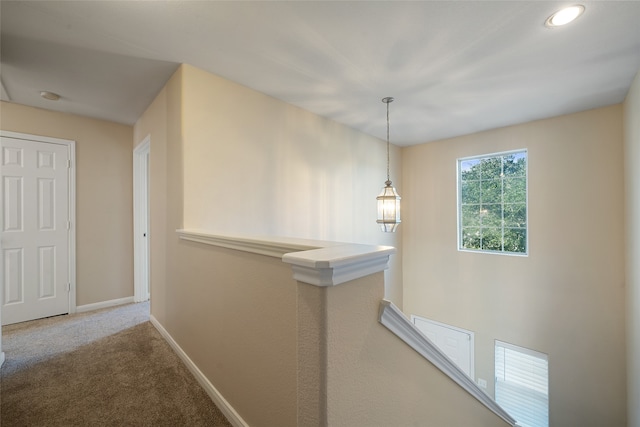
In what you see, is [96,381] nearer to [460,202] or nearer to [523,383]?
[460,202]

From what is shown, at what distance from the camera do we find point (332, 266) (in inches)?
27.9

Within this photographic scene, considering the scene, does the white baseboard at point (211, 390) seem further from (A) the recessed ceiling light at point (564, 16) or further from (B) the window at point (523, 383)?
(B) the window at point (523, 383)

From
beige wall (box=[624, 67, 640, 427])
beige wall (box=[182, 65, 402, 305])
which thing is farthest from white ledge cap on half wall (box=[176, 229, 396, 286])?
beige wall (box=[624, 67, 640, 427])

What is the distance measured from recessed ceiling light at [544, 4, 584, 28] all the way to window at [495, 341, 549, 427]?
3.69m

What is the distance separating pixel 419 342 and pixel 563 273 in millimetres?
3334

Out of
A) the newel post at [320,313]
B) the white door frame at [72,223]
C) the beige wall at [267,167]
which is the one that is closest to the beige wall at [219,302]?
the beige wall at [267,167]

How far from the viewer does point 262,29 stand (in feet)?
5.61

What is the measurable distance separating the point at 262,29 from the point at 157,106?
4.85 ft

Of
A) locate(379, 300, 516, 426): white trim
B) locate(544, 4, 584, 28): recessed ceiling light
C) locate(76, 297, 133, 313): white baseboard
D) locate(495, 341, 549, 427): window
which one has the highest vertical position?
locate(544, 4, 584, 28): recessed ceiling light

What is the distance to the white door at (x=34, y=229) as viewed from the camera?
266 centimetres

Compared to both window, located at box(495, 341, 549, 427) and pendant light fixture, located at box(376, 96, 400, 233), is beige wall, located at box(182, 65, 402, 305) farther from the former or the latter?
window, located at box(495, 341, 549, 427)

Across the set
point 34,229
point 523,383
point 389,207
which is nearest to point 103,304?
point 34,229

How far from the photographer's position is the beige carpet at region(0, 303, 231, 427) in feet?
4.92

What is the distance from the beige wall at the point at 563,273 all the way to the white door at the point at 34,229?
509cm
